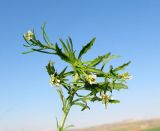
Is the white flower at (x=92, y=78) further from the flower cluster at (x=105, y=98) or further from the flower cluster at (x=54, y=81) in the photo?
the flower cluster at (x=54, y=81)

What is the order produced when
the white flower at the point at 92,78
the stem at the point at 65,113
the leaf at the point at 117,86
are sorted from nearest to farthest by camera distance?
the stem at the point at 65,113 < the white flower at the point at 92,78 < the leaf at the point at 117,86

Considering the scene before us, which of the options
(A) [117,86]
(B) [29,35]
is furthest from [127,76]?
(B) [29,35]

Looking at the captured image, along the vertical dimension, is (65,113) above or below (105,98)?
below

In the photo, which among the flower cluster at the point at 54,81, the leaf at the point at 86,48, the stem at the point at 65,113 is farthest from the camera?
the leaf at the point at 86,48

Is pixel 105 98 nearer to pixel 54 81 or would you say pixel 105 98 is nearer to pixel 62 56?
pixel 54 81

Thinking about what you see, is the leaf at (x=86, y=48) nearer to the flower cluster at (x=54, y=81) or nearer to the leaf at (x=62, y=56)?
the leaf at (x=62, y=56)

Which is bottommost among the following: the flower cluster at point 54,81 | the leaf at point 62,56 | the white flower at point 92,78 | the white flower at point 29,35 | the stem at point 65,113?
the stem at point 65,113

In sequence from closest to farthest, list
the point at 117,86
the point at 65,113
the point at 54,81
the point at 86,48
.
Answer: the point at 65,113, the point at 54,81, the point at 117,86, the point at 86,48

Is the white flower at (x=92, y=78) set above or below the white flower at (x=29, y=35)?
below

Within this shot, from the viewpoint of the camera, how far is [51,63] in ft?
26.1

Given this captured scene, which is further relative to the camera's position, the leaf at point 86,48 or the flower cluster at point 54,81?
the leaf at point 86,48

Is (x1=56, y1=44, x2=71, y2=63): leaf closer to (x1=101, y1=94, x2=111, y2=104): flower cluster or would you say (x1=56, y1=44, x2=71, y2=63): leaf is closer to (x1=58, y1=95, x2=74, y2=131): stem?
(x1=58, y1=95, x2=74, y2=131): stem

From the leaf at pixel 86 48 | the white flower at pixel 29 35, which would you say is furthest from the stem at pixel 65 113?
Answer: the white flower at pixel 29 35

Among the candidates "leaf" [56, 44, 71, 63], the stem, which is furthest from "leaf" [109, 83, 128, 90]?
"leaf" [56, 44, 71, 63]
